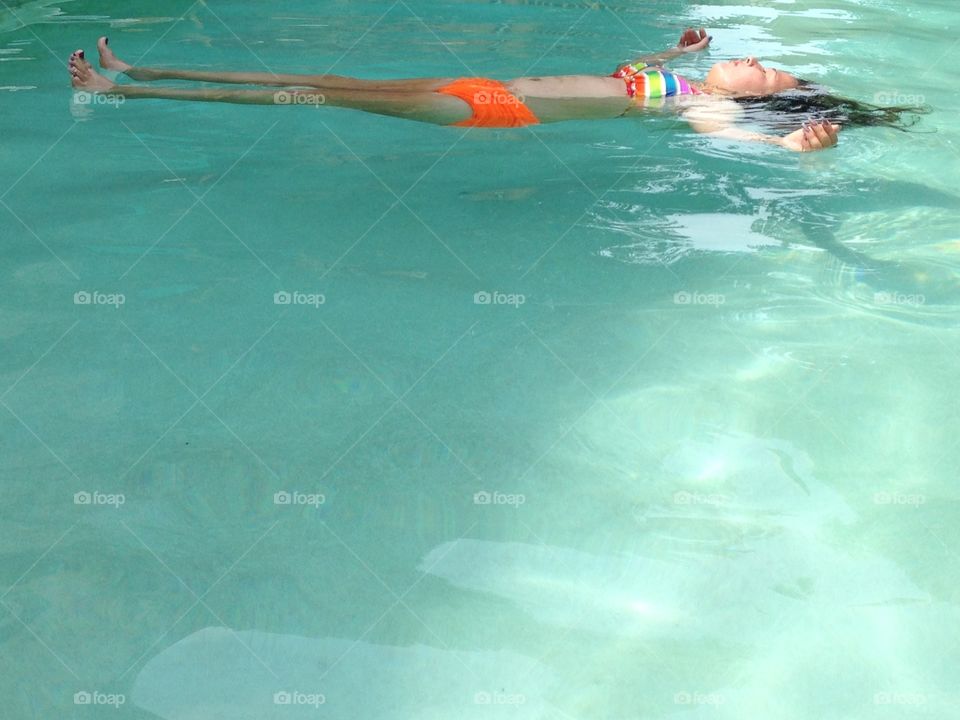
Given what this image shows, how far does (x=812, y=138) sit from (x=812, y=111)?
21.4 inches

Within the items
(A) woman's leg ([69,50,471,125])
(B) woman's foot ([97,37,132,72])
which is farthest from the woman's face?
(B) woman's foot ([97,37,132,72])


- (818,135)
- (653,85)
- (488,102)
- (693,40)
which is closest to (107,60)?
(488,102)

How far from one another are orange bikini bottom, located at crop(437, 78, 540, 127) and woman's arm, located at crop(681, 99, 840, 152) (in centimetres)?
96

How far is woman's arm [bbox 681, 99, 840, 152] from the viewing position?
4281 millimetres

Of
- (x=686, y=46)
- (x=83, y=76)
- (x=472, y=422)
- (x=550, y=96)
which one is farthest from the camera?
(x=686, y=46)

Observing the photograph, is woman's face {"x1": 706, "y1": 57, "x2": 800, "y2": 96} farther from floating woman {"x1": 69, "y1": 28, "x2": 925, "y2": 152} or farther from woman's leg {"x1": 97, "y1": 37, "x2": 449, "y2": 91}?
woman's leg {"x1": 97, "y1": 37, "x2": 449, "y2": 91}

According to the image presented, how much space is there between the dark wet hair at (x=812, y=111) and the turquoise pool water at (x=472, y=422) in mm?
139

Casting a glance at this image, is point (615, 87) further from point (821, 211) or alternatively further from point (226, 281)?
point (226, 281)

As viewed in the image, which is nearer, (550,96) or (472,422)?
(472,422)

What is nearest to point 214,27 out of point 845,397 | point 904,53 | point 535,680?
point 904,53

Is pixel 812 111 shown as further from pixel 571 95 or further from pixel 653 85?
pixel 571 95

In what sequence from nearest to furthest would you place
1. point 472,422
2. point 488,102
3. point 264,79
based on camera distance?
1. point 472,422
2. point 264,79
3. point 488,102

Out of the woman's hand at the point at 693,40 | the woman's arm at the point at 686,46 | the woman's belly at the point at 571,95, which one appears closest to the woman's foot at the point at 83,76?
the woman's belly at the point at 571,95

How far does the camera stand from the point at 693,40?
19.0ft
